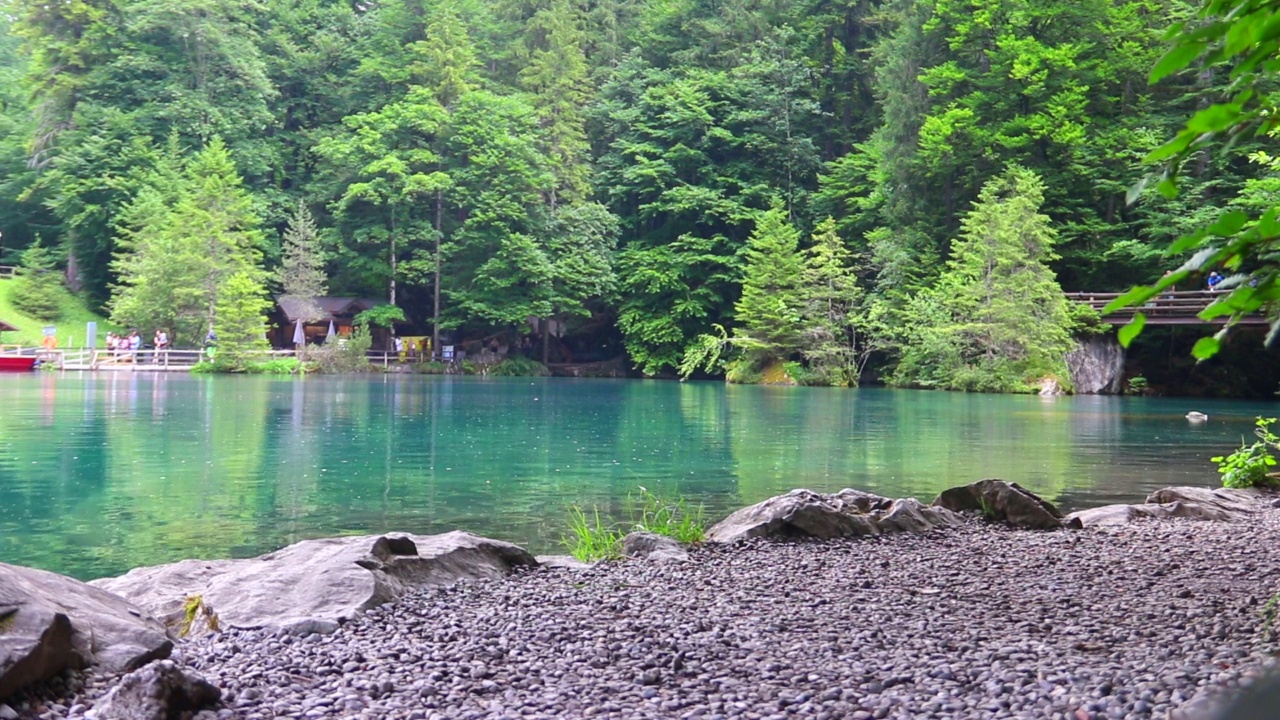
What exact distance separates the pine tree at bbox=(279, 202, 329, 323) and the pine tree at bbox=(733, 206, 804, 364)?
1544cm

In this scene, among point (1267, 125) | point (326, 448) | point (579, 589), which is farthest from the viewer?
point (326, 448)

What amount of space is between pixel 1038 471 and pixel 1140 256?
20658mm

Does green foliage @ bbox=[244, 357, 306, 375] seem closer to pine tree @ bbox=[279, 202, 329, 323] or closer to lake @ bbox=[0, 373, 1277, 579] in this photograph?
pine tree @ bbox=[279, 202, 329, 323]

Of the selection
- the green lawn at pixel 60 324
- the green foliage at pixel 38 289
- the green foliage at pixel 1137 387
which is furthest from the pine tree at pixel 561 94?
the green foliage at pixel 1137 387

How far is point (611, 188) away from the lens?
1727 inches

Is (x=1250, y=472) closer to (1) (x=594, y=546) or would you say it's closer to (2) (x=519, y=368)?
(1) (x=594, y=546)

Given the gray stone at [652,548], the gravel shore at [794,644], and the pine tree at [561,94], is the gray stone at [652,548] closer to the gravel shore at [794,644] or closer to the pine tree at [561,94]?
the gravel shore at [794,644]

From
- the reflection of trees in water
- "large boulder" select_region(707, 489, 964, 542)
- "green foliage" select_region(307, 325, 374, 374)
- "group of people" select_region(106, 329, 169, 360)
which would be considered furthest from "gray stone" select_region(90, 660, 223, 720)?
"green foliage" select_region(307, 325, 374, 374)

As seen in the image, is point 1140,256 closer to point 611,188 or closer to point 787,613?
point 611,188

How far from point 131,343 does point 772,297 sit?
2165 centimetres

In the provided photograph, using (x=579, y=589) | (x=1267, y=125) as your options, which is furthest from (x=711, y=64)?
(x=1267, y=125)

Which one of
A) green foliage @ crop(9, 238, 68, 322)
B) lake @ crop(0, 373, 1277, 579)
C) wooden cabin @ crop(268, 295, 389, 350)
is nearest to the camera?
lake @ crop(0, 373, 1277, 579)

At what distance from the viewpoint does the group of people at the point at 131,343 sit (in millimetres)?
35881

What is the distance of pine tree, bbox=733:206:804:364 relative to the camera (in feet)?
120
